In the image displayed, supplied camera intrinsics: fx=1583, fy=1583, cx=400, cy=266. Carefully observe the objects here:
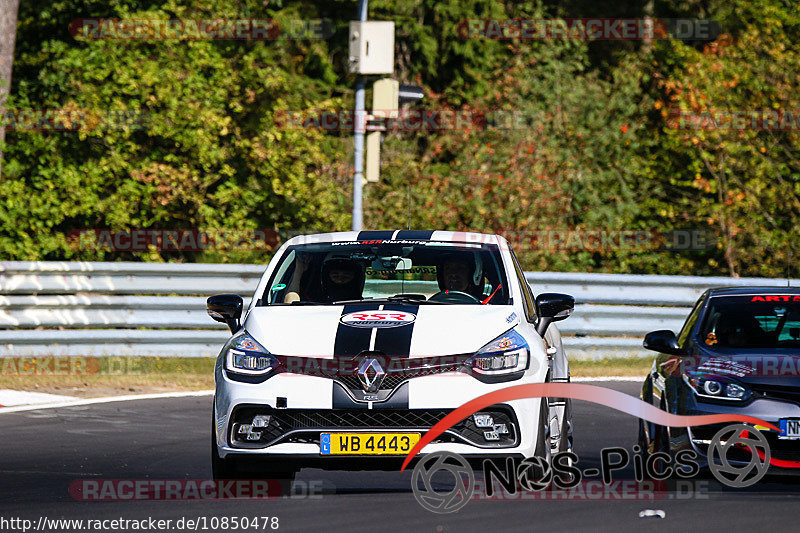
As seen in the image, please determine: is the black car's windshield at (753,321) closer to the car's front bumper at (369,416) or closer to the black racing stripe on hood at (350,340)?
the car's front bumper at (369,416)

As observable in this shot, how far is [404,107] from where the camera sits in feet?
123

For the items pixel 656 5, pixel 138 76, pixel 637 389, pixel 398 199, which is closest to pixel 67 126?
pixel 138 76

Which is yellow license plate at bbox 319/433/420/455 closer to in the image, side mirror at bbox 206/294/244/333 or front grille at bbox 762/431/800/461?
side mirror at bbox 206/294/244/333

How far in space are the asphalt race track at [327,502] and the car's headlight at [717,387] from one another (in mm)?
542

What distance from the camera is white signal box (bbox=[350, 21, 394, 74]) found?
20.4m

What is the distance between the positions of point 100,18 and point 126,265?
366 inches

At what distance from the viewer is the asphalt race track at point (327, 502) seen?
27.0 feet

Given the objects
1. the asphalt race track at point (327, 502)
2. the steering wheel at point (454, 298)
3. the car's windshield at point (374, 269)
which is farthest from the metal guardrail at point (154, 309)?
the steering wheel at point (454, 298)

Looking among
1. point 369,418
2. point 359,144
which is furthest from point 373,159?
point 369,418

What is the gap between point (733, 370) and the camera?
30.6 ft

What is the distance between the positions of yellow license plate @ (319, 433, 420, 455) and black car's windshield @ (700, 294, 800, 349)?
2.54m

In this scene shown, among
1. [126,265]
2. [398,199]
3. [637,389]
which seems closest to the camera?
[637,389]

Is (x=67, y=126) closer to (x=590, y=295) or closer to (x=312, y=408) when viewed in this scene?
(x=590, y=295)

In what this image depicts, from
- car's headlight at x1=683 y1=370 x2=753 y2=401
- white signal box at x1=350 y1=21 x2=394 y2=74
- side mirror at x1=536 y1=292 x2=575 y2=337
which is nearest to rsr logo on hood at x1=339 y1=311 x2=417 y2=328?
side mirror at x1=536 y1=292 x2=575 y2=337
